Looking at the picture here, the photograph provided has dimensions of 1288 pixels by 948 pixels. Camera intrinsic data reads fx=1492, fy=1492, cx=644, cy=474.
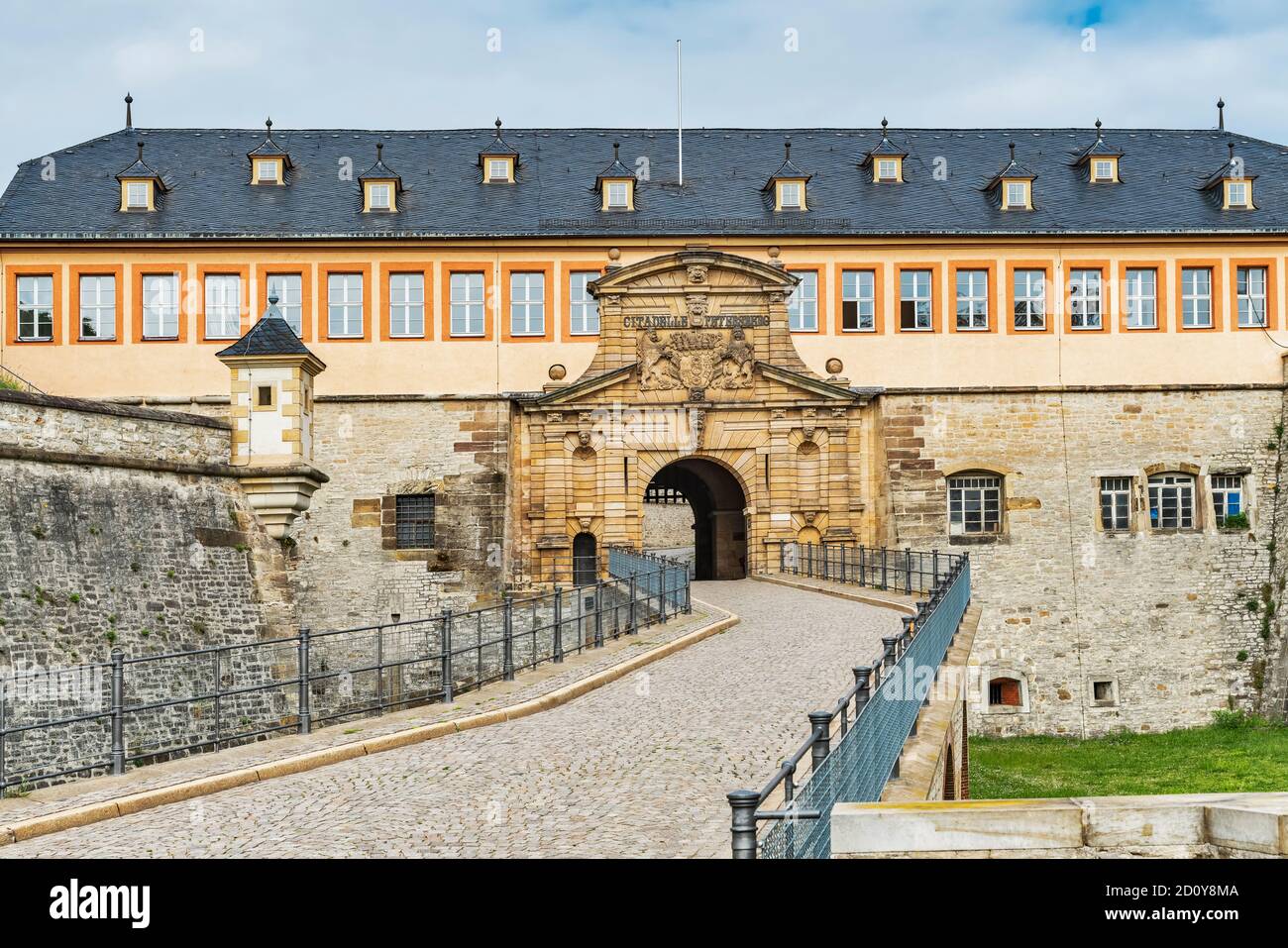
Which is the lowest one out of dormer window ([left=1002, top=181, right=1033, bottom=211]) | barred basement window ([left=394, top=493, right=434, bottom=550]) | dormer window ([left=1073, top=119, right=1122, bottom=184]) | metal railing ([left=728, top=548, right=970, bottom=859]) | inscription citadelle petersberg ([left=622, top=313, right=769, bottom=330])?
metal railing ([left=728, top=548, right=970, bottom=859])

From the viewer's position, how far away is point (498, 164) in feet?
116

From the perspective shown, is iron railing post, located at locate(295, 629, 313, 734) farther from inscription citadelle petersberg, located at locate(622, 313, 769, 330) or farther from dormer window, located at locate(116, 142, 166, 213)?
dormer window, located at locate(116, 142, 166, 213)

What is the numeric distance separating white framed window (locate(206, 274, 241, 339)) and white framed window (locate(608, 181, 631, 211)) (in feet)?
28.2

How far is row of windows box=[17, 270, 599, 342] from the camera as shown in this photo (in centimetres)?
3247

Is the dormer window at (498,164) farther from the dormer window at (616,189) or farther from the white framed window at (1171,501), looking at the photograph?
the white framed window at (1171,501)

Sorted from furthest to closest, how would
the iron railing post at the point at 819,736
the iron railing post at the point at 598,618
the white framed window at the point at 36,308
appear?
the white framed window at the point at 36,308, the iron railing post at the point at 598,618, the iron railing post at the point at 819,736

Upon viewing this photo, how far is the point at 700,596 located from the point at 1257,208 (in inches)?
694

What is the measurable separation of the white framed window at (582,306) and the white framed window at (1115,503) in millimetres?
11832

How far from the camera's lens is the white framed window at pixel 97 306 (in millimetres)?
32469

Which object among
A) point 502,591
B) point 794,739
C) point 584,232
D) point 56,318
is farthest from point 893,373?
point 794,739

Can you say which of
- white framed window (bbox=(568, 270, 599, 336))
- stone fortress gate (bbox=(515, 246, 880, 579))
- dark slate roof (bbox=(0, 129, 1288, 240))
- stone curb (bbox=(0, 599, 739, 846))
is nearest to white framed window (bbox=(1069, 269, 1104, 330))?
dark slate roof (bbox=(0, 129, 1288, 240))

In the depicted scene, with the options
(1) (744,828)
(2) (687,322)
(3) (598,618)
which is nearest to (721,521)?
(2) (687,322)

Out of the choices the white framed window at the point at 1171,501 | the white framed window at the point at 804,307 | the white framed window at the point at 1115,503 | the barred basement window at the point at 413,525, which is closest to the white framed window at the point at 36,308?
the barred basement window at the point at 413,525

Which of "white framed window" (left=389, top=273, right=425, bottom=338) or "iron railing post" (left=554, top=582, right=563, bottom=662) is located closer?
"iron railing post" (left=554, top=582, right=563, bottom=662)
